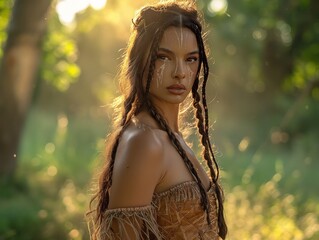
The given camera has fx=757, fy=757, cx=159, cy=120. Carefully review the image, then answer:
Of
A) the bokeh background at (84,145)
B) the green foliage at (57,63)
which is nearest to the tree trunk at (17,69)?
the bokeh background at (84,145)

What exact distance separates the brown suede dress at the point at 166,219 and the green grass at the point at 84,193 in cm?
174

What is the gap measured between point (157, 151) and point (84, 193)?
751 cm

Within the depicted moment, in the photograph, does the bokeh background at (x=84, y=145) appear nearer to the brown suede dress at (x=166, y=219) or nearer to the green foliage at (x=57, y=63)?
the green foliage at (x=57, y=63)

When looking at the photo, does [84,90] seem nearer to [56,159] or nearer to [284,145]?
[284,145]

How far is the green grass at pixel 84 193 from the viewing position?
813 centimetres

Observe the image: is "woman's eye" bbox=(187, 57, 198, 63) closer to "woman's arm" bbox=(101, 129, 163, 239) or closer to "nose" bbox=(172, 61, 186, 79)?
"nose" bbox=(172, 61, 186, 79)

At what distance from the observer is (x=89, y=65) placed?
3853 centimetres

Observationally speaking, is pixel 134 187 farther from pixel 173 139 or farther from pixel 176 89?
pixel 176 89

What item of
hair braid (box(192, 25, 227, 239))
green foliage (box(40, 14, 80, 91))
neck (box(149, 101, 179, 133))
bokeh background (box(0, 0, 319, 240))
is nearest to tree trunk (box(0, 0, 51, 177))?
bokeh background (box(0, 0, 319, 240))

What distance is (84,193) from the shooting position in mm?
10562

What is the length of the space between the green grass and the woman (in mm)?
1602

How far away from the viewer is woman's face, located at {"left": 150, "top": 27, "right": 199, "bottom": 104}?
3.39 meters

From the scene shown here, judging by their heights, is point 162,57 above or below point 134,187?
above

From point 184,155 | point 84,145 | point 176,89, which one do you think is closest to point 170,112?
point 176,89
